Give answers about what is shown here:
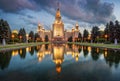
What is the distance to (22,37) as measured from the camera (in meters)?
93.8

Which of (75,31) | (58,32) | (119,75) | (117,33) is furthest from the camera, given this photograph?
(75,31)

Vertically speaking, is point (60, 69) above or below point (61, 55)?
above

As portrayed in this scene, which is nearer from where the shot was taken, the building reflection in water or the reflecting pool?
the reflecting pool

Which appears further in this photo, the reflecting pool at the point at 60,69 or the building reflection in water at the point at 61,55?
the building reflection in water at the point at 61,55

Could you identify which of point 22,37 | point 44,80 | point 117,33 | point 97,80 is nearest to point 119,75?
point 97,80

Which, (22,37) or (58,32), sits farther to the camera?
(58,32)

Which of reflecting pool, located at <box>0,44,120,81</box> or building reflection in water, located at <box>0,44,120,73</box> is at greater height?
reflecting pool, located at <box>0,44,120,81</box>

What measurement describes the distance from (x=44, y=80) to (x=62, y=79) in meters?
1.02

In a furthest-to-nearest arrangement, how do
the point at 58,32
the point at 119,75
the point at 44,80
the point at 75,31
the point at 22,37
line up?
the point at 75,31 < the point at 58,32 < the point at 22,37 < the point at 119,75 < the point at 44,80

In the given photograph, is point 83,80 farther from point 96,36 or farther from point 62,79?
point 96,36

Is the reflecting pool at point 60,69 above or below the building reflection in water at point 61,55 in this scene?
above

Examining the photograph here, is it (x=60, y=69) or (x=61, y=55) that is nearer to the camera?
(x=60, y=69)

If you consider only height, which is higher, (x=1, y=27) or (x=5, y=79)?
(x=1, y=27)

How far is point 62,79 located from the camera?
9.61 metres
